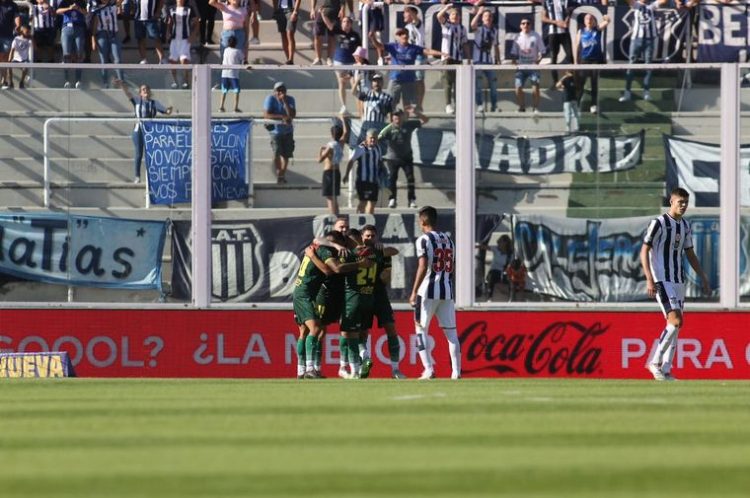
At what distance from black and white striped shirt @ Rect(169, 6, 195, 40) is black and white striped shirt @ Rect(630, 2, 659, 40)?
6.65 meters

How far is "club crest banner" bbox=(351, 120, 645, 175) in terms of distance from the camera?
58.2ft

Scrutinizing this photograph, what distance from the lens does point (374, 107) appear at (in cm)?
1795

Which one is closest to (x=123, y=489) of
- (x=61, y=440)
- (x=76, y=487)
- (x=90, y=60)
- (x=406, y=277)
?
(x=76, y=487)

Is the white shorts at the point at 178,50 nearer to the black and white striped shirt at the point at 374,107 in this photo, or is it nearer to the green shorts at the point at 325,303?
the black and white striped shirt at the point at 374,107

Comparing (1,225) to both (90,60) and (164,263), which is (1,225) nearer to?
(164,263)

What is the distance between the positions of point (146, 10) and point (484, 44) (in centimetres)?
535

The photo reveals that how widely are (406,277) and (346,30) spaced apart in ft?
18.4

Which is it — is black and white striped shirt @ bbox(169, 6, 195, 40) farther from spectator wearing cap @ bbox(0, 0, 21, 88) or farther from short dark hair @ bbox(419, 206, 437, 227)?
short dark hair @ bbox(419, 206, 437, 227)

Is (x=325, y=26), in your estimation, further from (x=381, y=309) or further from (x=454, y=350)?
(x=454, y=350)

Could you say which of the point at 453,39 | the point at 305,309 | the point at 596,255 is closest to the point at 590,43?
the point at 453,39

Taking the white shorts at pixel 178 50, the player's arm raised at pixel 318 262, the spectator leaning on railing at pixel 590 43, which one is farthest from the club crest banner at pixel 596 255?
the white shorts at pixel 178 50

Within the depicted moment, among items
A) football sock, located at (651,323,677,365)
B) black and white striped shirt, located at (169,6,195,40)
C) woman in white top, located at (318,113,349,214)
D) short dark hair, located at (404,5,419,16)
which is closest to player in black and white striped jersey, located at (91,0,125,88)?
black and white striped shirt, located at (169,6,195,40)

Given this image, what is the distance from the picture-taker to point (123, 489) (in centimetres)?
645

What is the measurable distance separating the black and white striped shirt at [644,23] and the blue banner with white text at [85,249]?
7077mm
